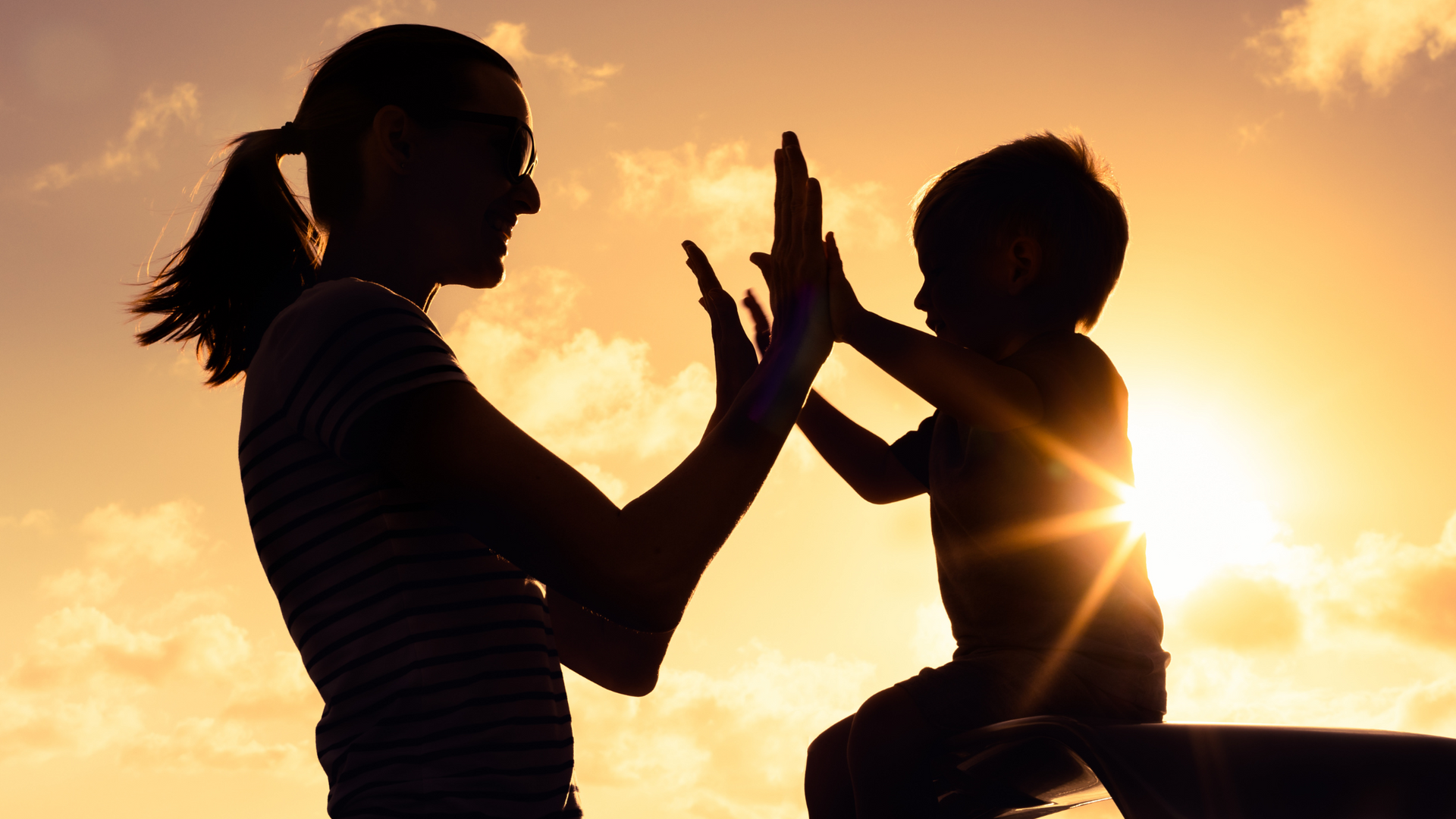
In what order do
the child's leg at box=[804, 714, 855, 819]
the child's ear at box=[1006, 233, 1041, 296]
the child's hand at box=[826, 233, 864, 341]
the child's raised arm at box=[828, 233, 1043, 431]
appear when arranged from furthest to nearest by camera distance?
the child's ear at box=[1006, 233, 1041, 296] < the child's leg at box=[804, 714, 855, 819] < the child's raised arm at box=[828, 233, 1043, 431] < the child's hand at box=[826, 233, 864, 341]

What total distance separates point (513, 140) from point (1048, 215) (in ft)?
5.90

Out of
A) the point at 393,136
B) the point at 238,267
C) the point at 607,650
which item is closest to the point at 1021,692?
the point at 607,650

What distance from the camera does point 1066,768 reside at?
2098mm

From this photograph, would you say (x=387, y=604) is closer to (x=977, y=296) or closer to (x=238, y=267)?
(x=238, y=267)

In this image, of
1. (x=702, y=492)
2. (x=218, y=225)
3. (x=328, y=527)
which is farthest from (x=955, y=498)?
(x=218, y=225)

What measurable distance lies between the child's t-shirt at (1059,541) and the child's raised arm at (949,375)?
3.6 inches

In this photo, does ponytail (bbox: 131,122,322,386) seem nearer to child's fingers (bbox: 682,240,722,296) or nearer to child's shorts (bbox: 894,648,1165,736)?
child's fingers (bbox: 682,240,722,296)

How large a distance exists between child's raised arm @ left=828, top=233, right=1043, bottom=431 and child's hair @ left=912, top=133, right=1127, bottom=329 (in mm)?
622

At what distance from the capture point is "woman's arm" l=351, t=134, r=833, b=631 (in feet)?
4.43

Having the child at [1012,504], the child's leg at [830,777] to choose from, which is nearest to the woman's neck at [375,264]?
the child at [1012,504]

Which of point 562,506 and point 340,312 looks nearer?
point 562,506

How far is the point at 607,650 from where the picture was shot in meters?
2.21

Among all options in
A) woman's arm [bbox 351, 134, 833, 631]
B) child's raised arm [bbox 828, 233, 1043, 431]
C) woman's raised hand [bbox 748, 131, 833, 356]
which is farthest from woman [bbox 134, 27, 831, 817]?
child's raised arm [bbox 828, 233, 1043, 431]

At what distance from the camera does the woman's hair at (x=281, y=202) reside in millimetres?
2045
